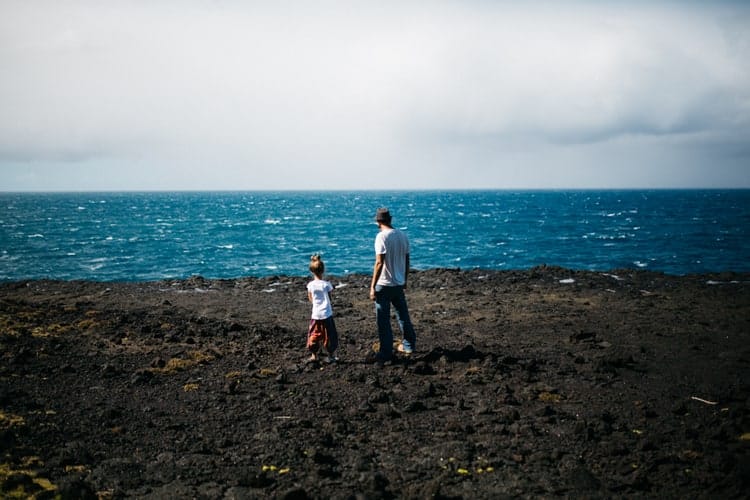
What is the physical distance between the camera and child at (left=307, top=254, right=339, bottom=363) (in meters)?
9.69

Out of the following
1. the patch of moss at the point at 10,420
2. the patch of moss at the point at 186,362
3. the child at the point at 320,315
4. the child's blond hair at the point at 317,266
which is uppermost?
the child's blond hair at the point at 317,266

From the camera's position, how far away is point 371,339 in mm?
12148

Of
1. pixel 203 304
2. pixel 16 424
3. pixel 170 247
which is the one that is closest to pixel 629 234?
pixel 170 247

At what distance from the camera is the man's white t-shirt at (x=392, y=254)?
9.40 m

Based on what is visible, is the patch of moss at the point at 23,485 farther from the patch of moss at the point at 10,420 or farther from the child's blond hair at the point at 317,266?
the child's blond hair at the point at 317,266

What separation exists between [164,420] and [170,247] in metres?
44.0

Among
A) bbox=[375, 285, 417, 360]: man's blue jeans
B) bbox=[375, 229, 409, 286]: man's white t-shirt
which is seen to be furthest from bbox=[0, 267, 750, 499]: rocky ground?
bbox=[375, 229, 409, 286]: man's white t-shirt

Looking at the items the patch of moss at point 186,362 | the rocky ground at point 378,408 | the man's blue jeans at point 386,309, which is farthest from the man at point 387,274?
the patch of moss at point 186,362

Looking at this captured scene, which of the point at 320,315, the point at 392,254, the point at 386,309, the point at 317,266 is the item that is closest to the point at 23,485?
the point at 320,315

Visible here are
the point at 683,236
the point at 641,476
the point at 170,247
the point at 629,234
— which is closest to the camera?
the point at 641,476

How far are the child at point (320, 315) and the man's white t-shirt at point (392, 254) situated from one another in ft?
3.46

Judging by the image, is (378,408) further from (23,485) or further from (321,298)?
(23,485)

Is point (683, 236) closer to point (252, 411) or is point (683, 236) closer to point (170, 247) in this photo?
point (170, 247)

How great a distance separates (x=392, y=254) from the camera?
9.44 metres
